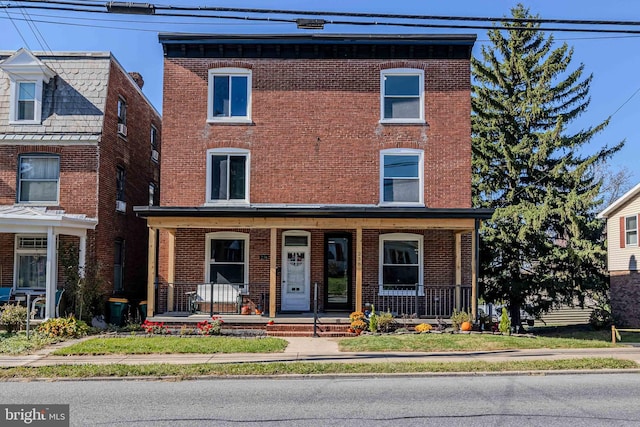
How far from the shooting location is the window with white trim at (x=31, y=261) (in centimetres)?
1670

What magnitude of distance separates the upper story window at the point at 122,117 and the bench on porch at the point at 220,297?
6.86m

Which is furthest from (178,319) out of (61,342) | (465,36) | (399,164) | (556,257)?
(556,257)

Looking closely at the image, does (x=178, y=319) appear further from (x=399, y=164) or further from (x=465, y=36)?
(x=465, y=36)

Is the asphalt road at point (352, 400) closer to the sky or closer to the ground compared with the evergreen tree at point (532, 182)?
closer to the ground

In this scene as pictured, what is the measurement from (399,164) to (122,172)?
10.2 meters

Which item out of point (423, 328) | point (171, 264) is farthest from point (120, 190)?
point (423, 328)

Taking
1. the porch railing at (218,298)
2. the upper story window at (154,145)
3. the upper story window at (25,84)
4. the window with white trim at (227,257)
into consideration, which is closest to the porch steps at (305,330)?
the porch railing at (218,298)

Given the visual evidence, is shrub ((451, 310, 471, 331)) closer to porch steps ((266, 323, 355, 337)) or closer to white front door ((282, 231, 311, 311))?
porch steps ((266, 323, 355, 337))

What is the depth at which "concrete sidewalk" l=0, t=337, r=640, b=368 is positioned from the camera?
35.7ft

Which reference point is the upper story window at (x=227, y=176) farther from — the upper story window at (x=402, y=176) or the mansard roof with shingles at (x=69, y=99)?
the upper story window at (x=402, y=176)

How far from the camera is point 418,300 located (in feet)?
54.3

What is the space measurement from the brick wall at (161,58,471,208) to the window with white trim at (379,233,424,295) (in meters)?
1.33

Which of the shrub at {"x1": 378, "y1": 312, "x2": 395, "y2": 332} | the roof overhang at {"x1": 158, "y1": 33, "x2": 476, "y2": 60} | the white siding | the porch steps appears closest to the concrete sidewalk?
the porch steps

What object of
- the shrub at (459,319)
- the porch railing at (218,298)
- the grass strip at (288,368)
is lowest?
the grass strip at (288,368)
